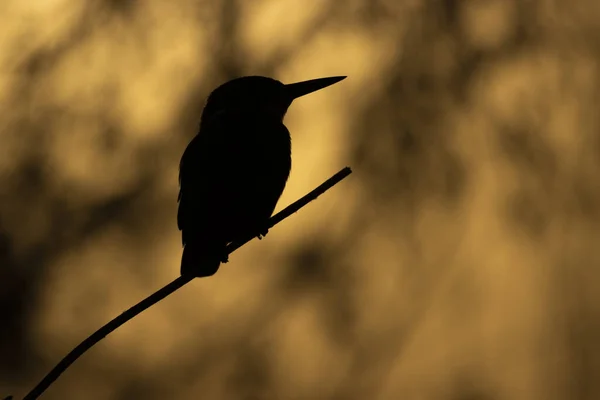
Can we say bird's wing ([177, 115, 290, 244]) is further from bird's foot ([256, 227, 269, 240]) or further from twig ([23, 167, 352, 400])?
twig ([23, 167, 352, 400])

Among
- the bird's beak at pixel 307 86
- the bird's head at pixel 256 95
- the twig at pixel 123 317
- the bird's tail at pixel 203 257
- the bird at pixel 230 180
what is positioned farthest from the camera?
the bird's beak at pixel 307 86

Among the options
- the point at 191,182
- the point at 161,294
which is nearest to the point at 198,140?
the point at 191,182

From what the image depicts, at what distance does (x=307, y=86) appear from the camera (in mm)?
5508

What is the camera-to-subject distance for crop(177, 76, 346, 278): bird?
432 cm

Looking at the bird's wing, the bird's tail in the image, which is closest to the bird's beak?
the bird's wing

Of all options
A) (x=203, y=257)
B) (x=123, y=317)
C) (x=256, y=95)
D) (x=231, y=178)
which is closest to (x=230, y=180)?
(x=231, y=178)

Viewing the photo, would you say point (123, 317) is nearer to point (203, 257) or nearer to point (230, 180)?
point (203, 257)

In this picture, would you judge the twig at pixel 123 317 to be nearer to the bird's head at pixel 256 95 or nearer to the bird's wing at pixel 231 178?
the bird's wing at pixel 231 178

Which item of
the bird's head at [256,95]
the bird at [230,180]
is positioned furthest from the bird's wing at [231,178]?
the bird's head at [256,95]

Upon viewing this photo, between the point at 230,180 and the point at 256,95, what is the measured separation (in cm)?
110

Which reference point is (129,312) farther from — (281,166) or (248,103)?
(248,103)

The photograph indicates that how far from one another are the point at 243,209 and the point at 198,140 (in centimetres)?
64

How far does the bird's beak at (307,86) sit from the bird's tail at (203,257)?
1.59 m

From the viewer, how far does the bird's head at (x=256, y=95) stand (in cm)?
514
